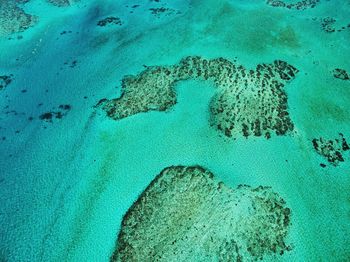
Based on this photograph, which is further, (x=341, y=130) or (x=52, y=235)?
(x=341, y=130)

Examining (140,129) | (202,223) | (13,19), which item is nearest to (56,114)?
(140,129)

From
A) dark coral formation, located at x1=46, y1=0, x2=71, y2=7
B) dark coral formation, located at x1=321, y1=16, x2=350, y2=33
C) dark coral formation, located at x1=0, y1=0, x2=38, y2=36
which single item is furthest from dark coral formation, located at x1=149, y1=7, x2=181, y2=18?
dark coral formation, located at x1=321, y1=16, x2=350, y2=33

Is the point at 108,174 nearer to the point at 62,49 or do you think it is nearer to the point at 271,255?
the point at 271,255

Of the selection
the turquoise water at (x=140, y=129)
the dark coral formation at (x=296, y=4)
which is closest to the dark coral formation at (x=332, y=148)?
the turquoise water at (x=140, y=129)

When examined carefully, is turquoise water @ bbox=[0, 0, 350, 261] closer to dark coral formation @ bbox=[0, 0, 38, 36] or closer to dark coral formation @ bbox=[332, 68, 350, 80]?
dark coral formation @ bbox=[332, 68, 350, 80]

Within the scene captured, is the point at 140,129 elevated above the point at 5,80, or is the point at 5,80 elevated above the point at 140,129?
the point at 5,80

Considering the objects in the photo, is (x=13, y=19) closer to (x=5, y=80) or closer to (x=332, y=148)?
(x=5, y=80)

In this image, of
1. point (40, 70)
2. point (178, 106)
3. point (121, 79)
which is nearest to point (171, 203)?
point (178, 106)
